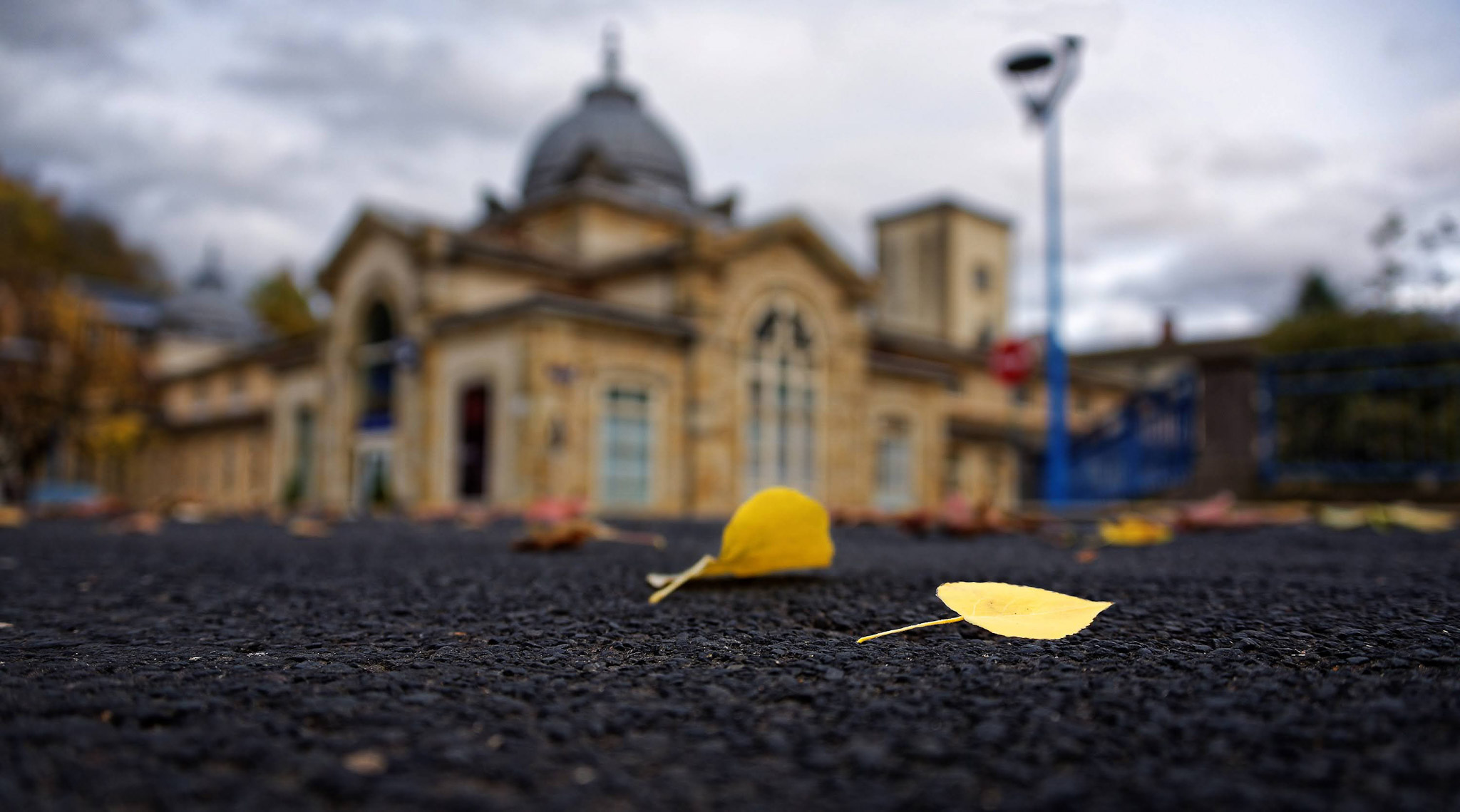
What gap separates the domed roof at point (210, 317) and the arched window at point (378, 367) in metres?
22.3

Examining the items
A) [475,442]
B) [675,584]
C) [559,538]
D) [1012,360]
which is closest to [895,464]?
[1012,360]

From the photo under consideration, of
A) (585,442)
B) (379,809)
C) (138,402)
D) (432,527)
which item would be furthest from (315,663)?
(138,402)

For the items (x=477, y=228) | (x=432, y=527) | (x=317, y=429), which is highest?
(x=477, y=228)

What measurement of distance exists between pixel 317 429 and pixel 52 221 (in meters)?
24.7

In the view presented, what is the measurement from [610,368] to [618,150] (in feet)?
29.4

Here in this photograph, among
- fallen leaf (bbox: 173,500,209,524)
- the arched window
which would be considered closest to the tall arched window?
the arched window

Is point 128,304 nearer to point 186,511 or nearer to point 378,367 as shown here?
point 378,367

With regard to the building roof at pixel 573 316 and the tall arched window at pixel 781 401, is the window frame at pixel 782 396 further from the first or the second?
the building roof at pixel 573 316

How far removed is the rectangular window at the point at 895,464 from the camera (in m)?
20.2

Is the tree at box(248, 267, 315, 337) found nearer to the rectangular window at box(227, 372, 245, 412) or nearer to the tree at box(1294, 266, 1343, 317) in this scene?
the rectangular window at box(227, 372, 245, 412)

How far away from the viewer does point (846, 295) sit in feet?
64.6

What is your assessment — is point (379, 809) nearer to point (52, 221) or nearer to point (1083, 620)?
point (1083, 620)

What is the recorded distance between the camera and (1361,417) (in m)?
10.9

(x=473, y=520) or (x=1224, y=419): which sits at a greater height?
(x=1224, y=419)
